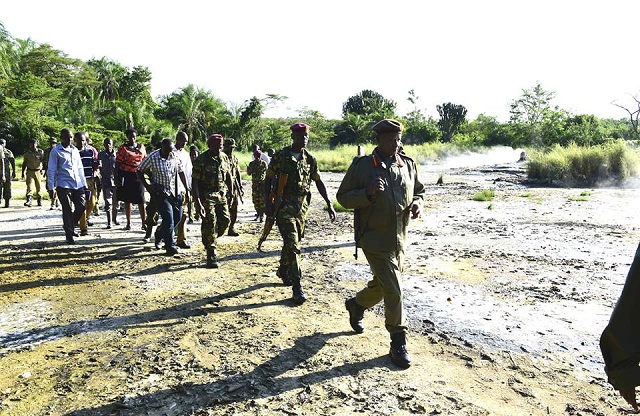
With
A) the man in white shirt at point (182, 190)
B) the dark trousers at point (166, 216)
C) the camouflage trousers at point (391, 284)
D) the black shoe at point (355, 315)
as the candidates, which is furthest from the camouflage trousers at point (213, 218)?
the camouflage trousers at point (391, 284)

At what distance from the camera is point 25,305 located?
519cm

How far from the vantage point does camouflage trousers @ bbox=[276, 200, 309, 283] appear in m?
5.22

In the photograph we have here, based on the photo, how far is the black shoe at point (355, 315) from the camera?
4.32m

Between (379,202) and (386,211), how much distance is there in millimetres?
89

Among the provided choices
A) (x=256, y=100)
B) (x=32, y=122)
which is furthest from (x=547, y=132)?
(x=32, y=122)

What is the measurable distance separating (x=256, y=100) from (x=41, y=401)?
120ft

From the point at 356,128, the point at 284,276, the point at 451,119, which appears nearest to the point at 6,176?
the point at 284,276

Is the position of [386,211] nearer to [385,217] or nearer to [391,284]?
[385,217]

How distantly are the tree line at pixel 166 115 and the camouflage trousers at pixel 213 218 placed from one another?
849 inches

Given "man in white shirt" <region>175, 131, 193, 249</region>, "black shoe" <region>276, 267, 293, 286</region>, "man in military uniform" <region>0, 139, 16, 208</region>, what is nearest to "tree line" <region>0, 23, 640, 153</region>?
"man in military uniform" <region>0, 139, 16, 208</region>

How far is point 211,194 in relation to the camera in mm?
6793

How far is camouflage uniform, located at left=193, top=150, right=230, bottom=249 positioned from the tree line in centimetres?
2150

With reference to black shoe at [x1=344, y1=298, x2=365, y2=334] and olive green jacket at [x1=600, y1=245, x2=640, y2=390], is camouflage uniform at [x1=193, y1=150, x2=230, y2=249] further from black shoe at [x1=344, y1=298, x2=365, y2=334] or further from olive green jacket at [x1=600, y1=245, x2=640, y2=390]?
olive green jacket at [x1=600, y1=245, x2=640, y2=390]

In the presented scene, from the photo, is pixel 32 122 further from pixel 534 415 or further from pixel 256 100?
pixel 534 415
